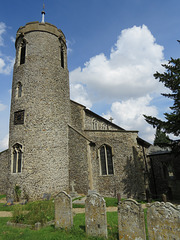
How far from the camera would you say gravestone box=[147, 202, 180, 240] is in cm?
409

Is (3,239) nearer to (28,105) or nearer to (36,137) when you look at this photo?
(36,137)

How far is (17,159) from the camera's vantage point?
520 inches

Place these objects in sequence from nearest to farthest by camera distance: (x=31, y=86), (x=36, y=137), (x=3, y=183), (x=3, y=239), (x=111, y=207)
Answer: (x=3, y=239) < (x=111, y=207) < (x=36, y=137) < (x=31, y=86) < (x=3, y=183)

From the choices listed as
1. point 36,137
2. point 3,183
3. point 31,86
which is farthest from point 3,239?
point 3,183

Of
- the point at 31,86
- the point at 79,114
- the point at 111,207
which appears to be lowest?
the point at 111,207

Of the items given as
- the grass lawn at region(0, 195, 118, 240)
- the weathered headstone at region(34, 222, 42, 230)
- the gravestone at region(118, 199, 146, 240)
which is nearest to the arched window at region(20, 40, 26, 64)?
the grass lawn at region(0, 195, 118, 240)

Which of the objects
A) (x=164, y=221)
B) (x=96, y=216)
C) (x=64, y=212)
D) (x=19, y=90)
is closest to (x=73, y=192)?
(x=64, y=212)

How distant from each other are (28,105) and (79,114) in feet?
17.5

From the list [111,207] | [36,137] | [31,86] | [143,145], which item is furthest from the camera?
[143,145]

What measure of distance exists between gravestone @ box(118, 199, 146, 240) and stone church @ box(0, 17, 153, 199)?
8.34 m

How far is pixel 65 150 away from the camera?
14.6m

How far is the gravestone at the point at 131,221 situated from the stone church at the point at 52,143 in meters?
8.34

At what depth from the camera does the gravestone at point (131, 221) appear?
15.0 ft

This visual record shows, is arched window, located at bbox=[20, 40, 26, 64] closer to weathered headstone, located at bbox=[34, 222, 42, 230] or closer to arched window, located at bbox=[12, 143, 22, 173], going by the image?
arched window, located at bbox=[12, 143, 22, 173]
